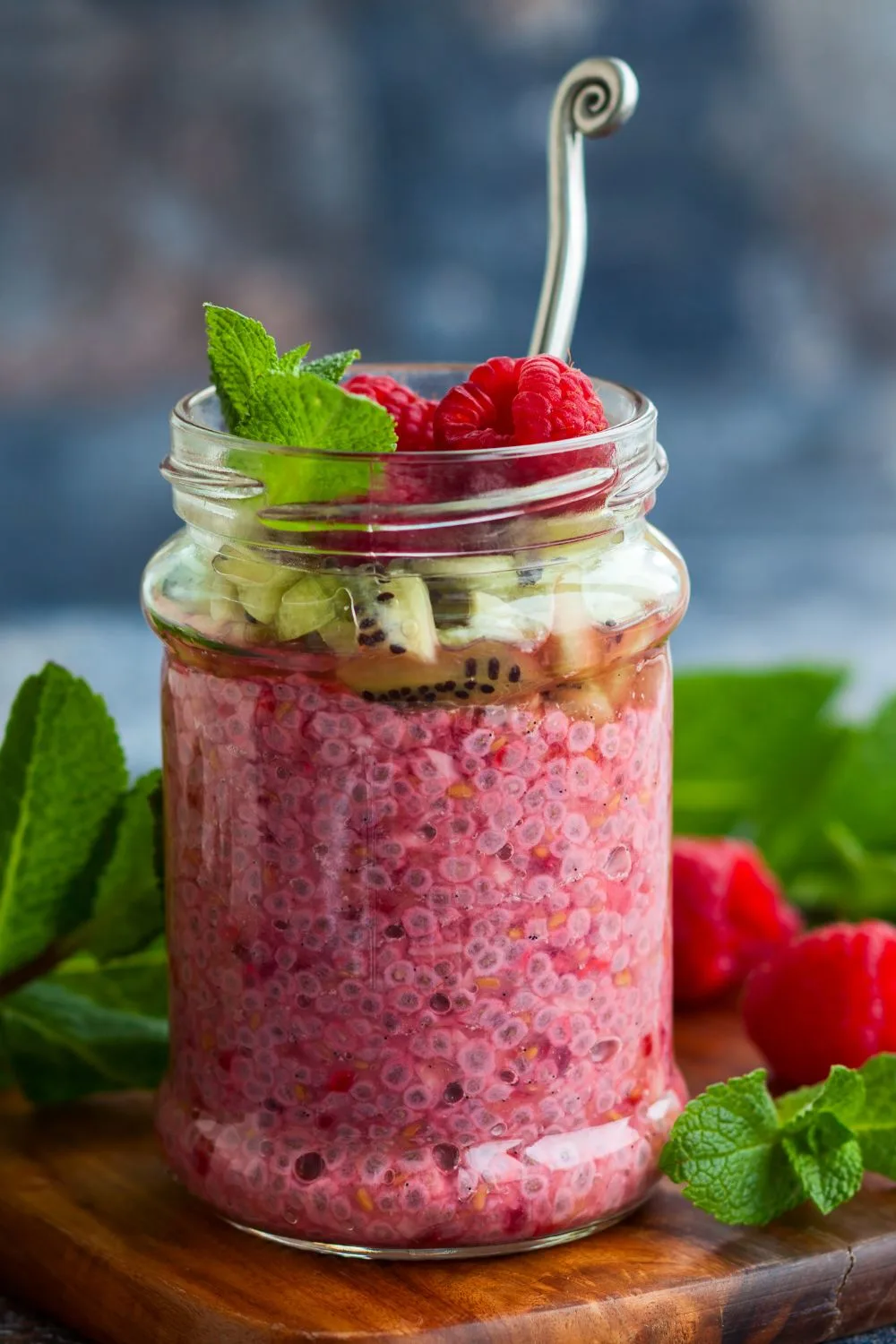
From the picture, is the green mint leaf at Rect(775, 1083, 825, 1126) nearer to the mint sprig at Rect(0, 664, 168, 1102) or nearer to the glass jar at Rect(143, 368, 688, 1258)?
the glass jar at Rect(143, 368, 688, 1258)

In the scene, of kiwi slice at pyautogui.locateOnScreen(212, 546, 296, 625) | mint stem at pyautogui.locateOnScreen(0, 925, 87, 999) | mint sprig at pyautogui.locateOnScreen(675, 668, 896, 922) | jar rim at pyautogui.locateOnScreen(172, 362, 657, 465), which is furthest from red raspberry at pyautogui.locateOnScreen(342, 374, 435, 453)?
mint sprig at pyautogui.locateOnScreen(675, 668, 896, 922)

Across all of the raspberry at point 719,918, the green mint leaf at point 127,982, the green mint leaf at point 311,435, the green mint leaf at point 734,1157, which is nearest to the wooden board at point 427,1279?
the green mint leaf at point 734,1157

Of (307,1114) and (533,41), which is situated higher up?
(533,41)

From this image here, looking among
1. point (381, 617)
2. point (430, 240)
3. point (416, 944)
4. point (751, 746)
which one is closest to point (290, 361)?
point (381, 617)

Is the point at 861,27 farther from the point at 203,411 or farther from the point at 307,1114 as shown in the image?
the point at 307,1114

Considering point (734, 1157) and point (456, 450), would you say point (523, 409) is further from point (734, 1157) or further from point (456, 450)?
point (734, 1157)

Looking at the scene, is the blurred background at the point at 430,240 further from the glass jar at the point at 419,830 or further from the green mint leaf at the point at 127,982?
the glass jar at the point at 419,830

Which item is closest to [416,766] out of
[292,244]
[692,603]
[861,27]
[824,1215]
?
[824,1215]
